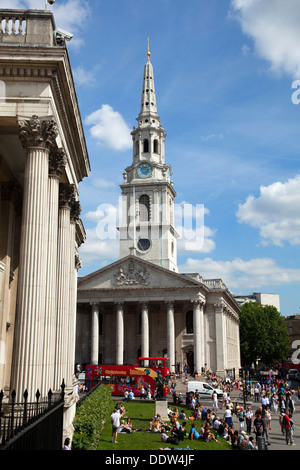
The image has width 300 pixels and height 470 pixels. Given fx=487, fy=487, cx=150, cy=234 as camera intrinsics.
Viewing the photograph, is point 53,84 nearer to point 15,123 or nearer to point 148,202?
point 15,123

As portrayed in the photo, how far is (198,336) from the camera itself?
6012cm

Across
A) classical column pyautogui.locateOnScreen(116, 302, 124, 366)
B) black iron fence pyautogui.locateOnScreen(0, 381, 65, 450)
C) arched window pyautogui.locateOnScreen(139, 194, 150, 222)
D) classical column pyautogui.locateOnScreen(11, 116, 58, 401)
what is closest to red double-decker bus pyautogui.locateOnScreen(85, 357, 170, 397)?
classical column pyautogui.locateOnScreen(116, 302, 124, 366)

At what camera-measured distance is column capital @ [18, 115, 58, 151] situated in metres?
13.0

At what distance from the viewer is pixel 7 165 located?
56.3 feet

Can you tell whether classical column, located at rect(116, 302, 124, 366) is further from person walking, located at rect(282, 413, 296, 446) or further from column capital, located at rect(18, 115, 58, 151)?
column capital, located at rect(18, 115, 58, 151)

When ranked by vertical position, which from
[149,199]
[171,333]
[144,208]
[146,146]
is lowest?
[171,333]

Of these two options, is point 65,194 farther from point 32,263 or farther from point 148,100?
point 148,100

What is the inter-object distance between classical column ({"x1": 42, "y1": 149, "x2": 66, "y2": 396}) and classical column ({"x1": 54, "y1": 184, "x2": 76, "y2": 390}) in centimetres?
253

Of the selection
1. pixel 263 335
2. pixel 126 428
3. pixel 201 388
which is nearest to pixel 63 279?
pixel 126 428

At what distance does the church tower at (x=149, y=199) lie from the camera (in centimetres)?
7381

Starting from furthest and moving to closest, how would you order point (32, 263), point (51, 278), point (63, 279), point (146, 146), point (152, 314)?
point (146, 146), point (152, 314), point (63, 279), point (51, 278), point (32, 263)

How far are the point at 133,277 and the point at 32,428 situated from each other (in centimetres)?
5438

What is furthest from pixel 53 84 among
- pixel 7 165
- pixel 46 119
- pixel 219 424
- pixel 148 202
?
pixel 148 202

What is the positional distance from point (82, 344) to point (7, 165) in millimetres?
50765
